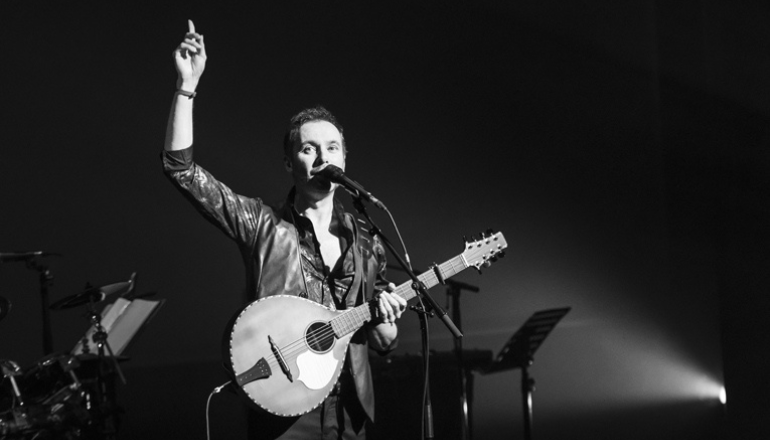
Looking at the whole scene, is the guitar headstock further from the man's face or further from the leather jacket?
the man's face

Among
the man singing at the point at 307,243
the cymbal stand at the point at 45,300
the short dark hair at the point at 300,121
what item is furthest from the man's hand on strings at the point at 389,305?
the cymbal stand at the point at 45,300

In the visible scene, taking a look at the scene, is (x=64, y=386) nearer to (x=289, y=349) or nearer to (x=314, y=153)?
(x=289, y=349)

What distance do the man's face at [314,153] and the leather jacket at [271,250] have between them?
0.42 ft

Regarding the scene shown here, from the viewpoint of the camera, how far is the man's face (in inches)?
108

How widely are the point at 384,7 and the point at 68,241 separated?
243 cm

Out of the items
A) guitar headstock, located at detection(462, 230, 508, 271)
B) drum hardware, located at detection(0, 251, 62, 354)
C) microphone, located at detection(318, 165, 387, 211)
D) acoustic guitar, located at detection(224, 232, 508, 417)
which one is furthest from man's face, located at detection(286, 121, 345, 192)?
drum hardware, located at detection(0, 251, 62, 354)

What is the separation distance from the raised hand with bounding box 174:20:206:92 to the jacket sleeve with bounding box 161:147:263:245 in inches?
8.0

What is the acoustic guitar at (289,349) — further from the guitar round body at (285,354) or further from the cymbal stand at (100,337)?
the cymbal stand at (100,337)

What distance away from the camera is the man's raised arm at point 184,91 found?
8.05 ft

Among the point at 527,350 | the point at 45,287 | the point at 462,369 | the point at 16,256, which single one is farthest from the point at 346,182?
the point at 527,350

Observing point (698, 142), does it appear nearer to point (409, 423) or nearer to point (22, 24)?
point (409, 423)

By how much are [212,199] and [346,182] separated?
438 mm

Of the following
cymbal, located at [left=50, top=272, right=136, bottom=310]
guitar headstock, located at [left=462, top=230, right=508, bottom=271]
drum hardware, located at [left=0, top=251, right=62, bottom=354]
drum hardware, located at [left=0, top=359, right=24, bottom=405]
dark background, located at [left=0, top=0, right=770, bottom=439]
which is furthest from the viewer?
dark background, located at [left=0, top=0, right=770, bottom=439]

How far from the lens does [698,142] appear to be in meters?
5.37
